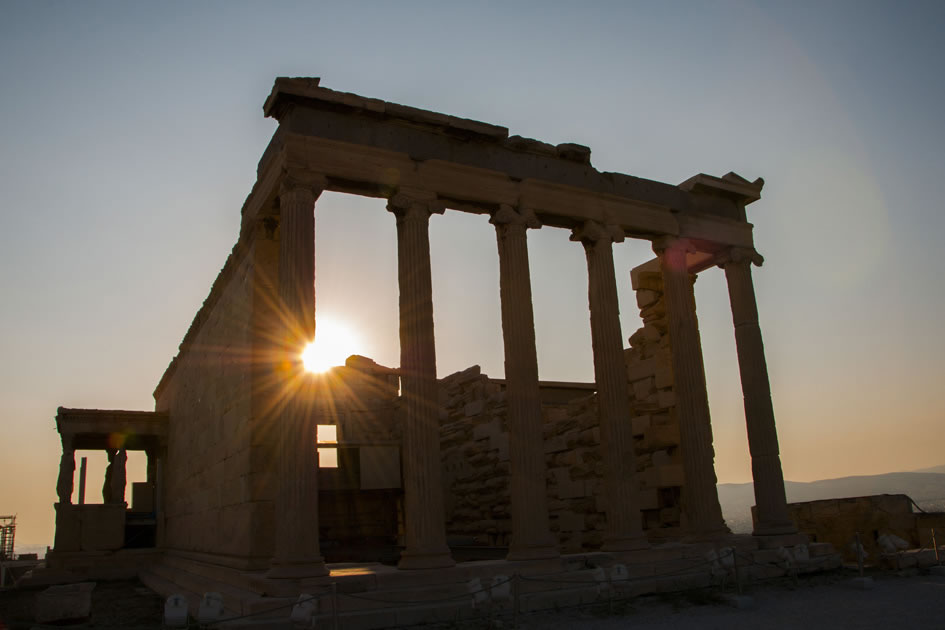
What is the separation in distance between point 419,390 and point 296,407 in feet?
6.72

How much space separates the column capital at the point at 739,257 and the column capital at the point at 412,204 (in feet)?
25.1

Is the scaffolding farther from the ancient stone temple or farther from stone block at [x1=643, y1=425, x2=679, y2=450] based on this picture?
stone block at [x1=643, y1=425, x2=679, y2=450]

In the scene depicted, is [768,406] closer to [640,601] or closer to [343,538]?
[640,601]

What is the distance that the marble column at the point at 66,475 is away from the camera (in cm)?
2373

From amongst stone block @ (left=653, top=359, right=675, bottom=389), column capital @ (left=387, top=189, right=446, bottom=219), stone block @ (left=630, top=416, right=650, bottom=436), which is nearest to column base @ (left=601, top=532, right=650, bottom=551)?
stone block @ (left=630, top=416, right=650, bottom=436)

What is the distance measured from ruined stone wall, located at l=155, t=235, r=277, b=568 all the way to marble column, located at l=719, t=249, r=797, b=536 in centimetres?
1028

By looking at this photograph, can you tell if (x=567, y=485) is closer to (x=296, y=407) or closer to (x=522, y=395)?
(x=522, y=395)

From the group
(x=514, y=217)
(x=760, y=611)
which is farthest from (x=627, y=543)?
(x=514, y=217)

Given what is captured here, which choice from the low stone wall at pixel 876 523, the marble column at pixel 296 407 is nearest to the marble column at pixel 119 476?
the marble column at pixel 296 407

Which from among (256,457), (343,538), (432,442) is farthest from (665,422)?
(343,538)

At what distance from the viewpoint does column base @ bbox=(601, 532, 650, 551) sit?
46.2 ft

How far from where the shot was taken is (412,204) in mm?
13562

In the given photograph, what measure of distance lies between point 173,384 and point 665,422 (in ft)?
54.0

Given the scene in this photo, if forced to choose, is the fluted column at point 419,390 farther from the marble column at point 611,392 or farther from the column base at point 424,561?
the marble column at point 611,392
